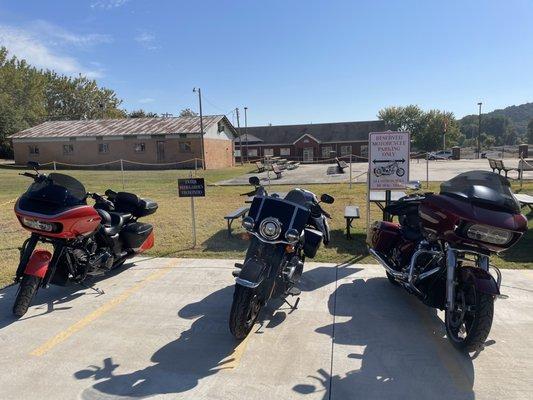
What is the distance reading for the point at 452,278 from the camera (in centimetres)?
345

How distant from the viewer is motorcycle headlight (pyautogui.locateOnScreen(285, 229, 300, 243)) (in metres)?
3.70

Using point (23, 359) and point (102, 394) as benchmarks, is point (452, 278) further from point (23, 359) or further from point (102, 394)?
point (23, 359)

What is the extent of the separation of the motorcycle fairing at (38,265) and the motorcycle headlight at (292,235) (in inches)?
98.3

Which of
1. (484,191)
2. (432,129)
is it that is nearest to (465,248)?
(484,191)

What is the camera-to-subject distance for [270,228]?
147 inches

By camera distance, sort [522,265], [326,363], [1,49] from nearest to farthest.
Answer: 1. [326,363]
2. [522,265]
3. [1,49]

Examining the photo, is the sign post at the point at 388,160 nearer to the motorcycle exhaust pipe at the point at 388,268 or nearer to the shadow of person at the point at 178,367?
the motorcycle exhaust pipe at the point at 388,268

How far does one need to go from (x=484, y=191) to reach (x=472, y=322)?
41.3 inches

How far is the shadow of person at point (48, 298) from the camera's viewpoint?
4.35m

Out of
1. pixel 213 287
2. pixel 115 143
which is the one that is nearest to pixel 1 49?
pixel 115 143

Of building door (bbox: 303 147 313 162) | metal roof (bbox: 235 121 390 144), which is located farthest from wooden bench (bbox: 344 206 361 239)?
metal roof (bbox: 235 121 390 144)

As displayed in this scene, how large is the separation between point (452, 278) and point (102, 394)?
2804 millimetres

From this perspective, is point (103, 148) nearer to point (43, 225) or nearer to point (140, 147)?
point (140, 147)

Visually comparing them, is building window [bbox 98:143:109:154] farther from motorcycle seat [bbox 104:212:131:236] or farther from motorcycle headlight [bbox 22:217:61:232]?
motorcycle headlight [bbox 22:217:61:232]
